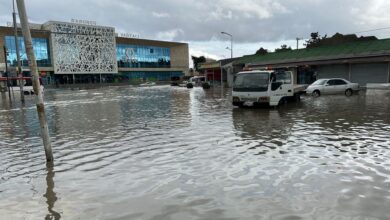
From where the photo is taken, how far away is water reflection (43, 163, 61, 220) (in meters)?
4.82

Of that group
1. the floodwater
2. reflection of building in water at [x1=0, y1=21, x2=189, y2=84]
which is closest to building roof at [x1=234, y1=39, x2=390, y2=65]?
the floodwater

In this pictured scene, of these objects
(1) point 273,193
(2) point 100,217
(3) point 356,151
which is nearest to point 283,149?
(3) point 356,151

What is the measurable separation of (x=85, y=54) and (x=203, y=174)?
93431 millimetres

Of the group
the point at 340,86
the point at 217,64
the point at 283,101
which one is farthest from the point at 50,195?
the point at 217,64

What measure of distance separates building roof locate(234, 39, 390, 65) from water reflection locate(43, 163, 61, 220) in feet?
108

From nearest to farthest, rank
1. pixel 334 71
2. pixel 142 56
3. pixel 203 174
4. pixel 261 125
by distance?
pixel 203 174
pixel 261 125
pixel 334 71
pixel 142 56

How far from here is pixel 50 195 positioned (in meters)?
5.61

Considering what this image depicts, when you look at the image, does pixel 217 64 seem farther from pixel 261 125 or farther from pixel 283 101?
pixel 261 125

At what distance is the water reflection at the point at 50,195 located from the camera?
482cm

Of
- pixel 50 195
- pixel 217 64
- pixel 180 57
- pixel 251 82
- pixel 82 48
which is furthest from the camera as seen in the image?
pixel 180 57

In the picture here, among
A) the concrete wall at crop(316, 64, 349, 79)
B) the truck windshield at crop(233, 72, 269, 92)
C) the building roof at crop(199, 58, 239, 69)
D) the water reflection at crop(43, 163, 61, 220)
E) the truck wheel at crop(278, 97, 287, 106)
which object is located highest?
the building roof at crop(199, 58, 239, 69)

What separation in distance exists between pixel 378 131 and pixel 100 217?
30.8ft

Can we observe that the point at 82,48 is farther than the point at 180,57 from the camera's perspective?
No

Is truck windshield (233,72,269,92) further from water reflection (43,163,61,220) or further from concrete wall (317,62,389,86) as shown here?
concrete wall (317,62,389,86)
